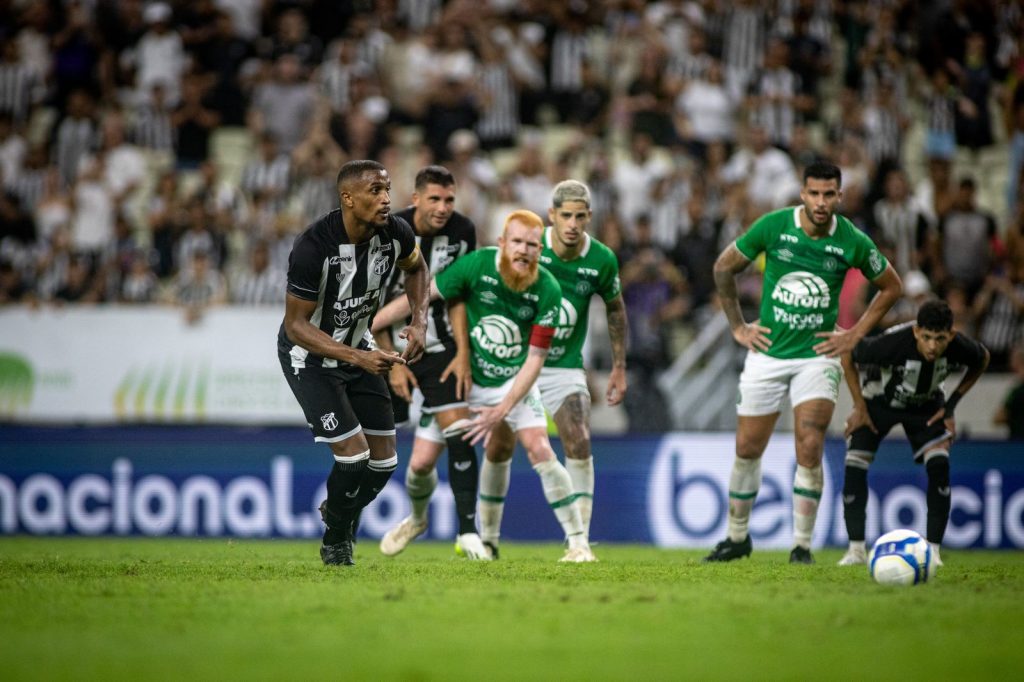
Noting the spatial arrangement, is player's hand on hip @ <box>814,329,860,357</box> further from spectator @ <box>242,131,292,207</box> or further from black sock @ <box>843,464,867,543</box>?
spectator @ <box>242,131,292,207</box>

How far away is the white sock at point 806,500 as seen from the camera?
33.7ft

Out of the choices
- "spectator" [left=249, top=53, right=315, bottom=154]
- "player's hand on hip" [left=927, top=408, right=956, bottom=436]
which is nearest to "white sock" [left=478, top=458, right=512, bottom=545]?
"player's hand on hip" [left=927, top=408, right=956, bottom=436]

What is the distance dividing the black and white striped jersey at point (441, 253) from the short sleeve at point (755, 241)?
209 centimetres

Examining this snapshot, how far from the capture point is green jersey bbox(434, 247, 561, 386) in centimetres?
1000

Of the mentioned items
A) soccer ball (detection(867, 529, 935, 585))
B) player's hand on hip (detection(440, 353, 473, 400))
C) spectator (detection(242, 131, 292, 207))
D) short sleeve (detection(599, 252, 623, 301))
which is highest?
spectator (detection(242, 131, 292, 207))

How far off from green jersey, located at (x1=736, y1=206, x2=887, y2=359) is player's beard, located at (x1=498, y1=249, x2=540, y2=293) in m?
1.64

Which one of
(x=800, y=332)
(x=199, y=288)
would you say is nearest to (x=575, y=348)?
(x=800, y=332)

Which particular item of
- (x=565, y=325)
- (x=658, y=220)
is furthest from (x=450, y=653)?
(x=658, y=220)

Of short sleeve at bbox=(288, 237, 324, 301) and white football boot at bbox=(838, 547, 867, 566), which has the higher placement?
short sleeve at bbox=(288, 237, 324, 301)

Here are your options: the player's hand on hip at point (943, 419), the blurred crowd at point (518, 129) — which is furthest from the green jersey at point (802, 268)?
the blurred crowd at point (518, 129)

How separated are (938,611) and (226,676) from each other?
3695 mm

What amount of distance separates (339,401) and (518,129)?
37.3ft

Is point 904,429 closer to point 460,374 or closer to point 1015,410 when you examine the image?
point 460,374

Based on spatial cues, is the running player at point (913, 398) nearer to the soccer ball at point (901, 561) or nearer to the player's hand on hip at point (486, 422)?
the soccer ball at point (901, 561)
